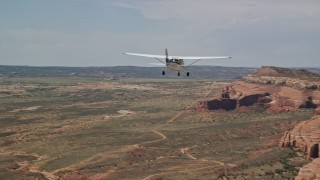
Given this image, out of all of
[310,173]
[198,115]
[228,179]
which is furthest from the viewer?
[198,115]

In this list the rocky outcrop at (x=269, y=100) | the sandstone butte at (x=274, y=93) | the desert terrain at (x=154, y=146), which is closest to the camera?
the desert terrain at (x=154, y=146)

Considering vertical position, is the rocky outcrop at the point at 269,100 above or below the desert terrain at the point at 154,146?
above

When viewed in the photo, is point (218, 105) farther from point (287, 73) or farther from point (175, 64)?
point (175, 64)

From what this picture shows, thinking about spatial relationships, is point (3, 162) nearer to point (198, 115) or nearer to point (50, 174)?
point (50, 174)

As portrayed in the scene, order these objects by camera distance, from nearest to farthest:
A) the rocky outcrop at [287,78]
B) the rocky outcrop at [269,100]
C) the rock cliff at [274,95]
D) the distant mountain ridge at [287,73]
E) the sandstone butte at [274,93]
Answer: the rocky outcrop at [269,100]
the rock cliff at [274,95]
the sandstone butte at [274,93]
the rocky outcrop at [287,78]
the distant mountain ridge at [287,73]

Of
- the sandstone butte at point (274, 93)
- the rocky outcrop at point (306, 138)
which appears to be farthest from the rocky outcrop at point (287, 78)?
the rocky outcrop at point (306, 138)

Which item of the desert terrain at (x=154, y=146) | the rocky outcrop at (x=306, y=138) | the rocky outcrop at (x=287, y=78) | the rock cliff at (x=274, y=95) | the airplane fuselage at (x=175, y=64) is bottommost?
the desert terrain at (x=154, y=146)

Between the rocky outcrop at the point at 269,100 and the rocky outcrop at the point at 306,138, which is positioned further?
the rocky outcrop at the point at 269,100

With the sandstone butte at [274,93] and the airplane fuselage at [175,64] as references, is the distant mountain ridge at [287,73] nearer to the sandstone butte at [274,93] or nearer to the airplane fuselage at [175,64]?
the sandstone butte at [274,93]

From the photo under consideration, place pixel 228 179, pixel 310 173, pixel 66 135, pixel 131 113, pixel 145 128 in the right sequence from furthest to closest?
pixel 131 113 → pixel 145 128 → pixel 66 135 → pixel 228 179 → pixel 310 173

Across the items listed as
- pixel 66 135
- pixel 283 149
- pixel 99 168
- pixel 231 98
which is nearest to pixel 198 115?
pixel 231 98

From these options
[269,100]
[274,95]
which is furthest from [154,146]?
[274,95]
